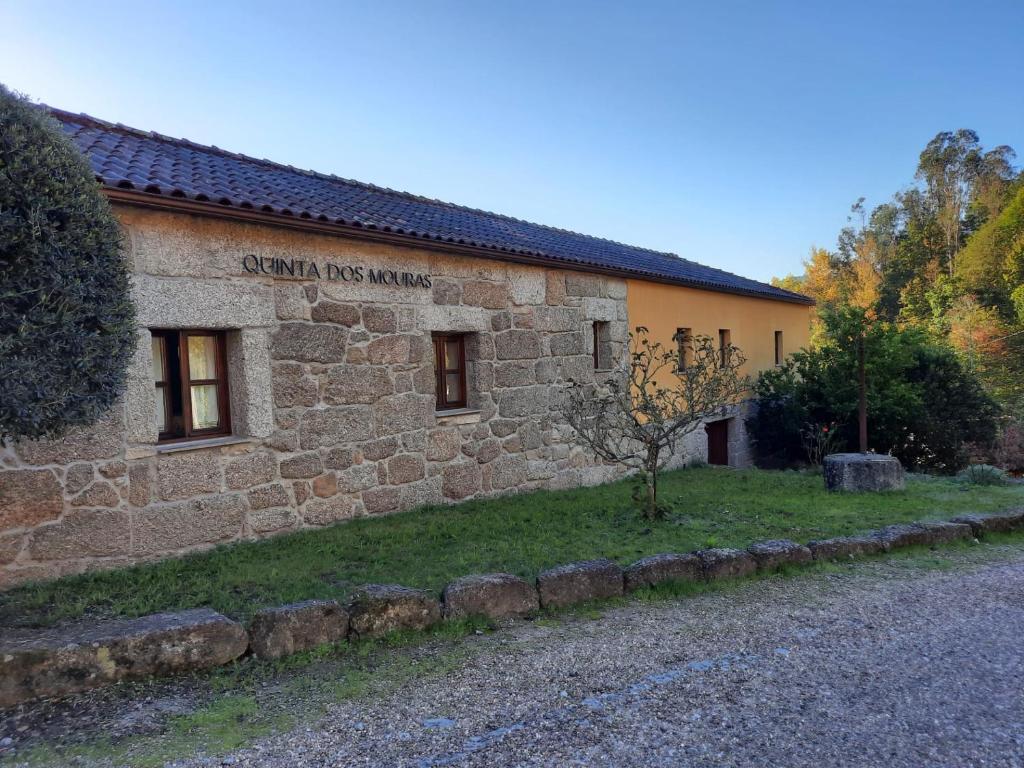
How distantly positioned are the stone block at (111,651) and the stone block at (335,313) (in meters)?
3.24

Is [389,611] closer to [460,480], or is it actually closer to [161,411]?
[161,411]

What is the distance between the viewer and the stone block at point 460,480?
750 centimetres

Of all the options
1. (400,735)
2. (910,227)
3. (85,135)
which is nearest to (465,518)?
(400,735)

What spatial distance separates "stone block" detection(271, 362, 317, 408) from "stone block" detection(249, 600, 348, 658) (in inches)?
Result: 104

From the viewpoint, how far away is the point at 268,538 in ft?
19.1

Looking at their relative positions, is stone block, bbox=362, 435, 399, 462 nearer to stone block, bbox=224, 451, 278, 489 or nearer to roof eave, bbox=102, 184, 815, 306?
stone block, bbox=224, 451, 278, 489

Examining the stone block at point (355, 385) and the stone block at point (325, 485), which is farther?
the stone block at point (355, 385)

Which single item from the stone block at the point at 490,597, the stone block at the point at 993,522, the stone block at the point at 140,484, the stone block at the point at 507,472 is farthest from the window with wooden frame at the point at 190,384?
the stone block at the point at 993,522

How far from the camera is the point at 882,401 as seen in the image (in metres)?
13.8

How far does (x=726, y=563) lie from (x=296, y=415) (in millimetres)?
3886

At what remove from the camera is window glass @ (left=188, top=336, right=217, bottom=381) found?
5656 millimetres

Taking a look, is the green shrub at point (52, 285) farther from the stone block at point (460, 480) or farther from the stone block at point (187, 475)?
the stone block at point (460, 480)

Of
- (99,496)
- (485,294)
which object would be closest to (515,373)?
(485,294)

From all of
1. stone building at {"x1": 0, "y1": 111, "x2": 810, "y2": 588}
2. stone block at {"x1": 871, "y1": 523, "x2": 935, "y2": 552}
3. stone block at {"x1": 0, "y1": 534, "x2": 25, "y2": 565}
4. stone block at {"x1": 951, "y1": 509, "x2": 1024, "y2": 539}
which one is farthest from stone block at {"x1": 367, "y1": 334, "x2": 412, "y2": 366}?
stone block at {"x1": 951, "y1": 509, "x2": 1024, "y2": 539}
